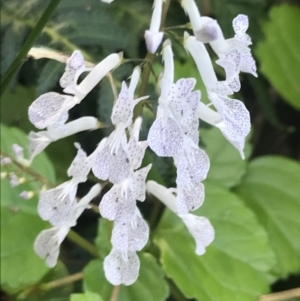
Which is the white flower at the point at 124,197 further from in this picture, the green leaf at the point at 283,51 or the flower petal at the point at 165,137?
the green leaf at the point at 283,51

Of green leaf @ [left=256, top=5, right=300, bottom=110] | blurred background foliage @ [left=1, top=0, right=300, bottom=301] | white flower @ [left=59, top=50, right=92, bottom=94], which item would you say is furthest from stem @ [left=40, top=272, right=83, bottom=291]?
green leaf @ [left=256, top=5, right=300, bottom=110]

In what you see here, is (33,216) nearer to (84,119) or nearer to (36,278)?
(36,278)

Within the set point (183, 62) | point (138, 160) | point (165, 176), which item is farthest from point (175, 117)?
point (183, 62)

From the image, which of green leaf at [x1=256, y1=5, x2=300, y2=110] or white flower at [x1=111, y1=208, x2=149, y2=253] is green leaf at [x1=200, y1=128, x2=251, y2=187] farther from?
white flower at [x1=111, y1=208, x2=149, y2=253]

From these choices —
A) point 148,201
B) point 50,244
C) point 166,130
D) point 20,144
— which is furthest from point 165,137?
point 148,201

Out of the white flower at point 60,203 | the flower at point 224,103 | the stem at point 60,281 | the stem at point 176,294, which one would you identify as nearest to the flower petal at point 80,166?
the white flower at point 60,203
